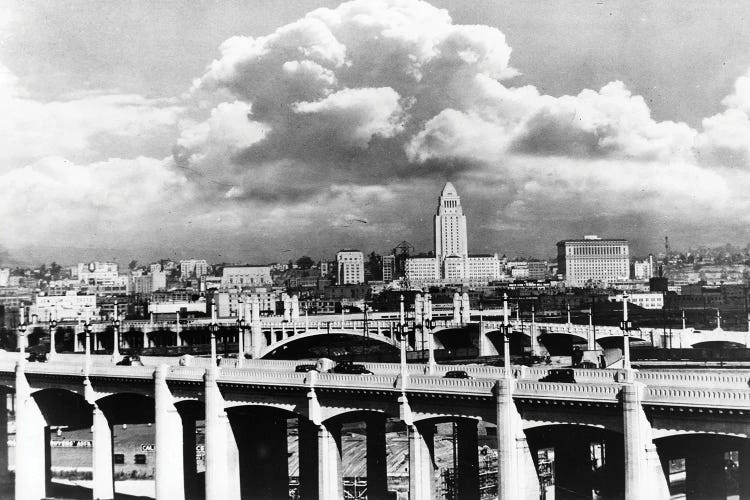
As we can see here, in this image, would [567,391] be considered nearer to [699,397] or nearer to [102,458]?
[699,397]

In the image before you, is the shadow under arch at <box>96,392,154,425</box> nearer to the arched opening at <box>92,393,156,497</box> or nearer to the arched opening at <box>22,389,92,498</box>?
the arched opening at <box>92,393,156,497</box>

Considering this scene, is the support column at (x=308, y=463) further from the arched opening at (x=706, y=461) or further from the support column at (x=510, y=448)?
the arched opening at (x=706, y=461)

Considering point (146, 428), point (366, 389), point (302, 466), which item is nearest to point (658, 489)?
point (366, 389)

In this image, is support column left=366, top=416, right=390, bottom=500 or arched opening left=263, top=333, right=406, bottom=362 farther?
arched opening left=263, top=333, right=406, bottom=362

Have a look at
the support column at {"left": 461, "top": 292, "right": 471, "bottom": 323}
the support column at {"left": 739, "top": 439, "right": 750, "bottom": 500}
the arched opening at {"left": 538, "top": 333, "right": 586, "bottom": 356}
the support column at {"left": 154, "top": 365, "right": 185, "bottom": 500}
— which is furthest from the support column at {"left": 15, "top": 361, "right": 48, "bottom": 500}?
the support column at {"left": 461, "top": 292, "right": 471, "bottom": 323}

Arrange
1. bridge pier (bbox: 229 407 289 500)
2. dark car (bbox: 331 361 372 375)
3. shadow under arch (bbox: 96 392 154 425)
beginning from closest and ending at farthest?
1. dark car (bbox: 331 361 372 375)
2. bridge pier (bbox: 229 407 289 500)
3. shadow under arch (bbox: 96 392 154 425)

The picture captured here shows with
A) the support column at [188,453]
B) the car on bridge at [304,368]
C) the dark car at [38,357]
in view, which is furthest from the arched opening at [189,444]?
the dark car at [38,357]

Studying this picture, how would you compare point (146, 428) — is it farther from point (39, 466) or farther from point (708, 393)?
point (708, 393)
